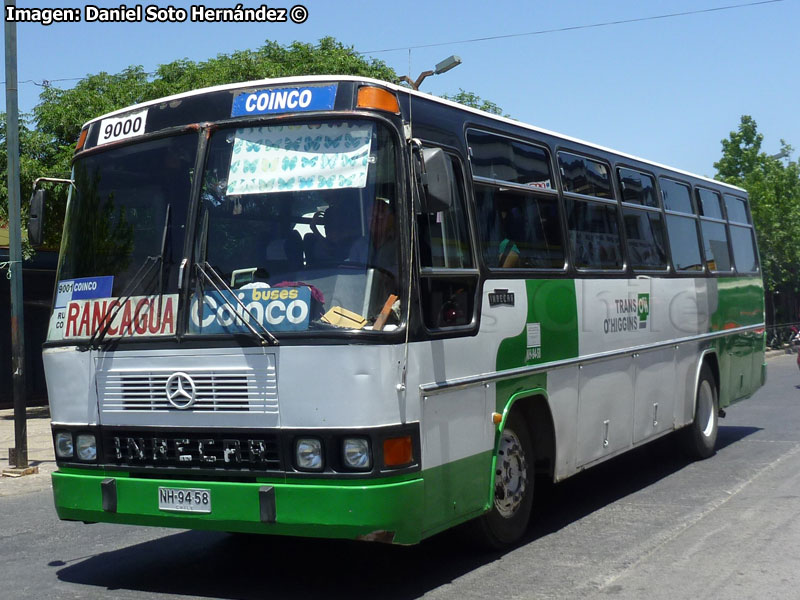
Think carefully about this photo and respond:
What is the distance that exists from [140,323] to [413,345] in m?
1.69

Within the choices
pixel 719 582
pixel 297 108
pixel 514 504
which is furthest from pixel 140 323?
pixel 719 582

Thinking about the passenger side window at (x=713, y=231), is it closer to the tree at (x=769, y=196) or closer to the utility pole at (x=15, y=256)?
the utility pole at (x=15, y=256)

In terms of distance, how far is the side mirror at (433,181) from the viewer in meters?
5.86

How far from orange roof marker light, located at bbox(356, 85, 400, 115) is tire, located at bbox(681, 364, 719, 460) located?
6532 mm

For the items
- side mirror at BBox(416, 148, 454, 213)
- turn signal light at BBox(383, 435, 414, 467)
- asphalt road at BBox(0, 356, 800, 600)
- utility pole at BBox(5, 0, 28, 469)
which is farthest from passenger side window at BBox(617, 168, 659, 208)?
utility pole at BBox(5, 0, 28, 469)

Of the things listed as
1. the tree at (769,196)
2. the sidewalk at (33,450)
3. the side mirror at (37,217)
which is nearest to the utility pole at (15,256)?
the sidewalk at (33,450)

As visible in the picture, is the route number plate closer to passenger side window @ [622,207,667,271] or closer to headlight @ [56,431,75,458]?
headlight @ [56,431,75,458]

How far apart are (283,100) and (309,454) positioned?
2.08 m

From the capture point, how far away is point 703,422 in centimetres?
1143

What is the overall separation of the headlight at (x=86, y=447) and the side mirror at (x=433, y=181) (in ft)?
8.30

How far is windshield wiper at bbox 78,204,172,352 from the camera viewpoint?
608 cm

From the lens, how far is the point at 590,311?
27.5 ft

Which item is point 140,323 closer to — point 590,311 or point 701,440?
point 590,311

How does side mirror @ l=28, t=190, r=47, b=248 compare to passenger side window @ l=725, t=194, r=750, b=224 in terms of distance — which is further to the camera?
passenger side window @ l=725, t=194, r=750, b=224
